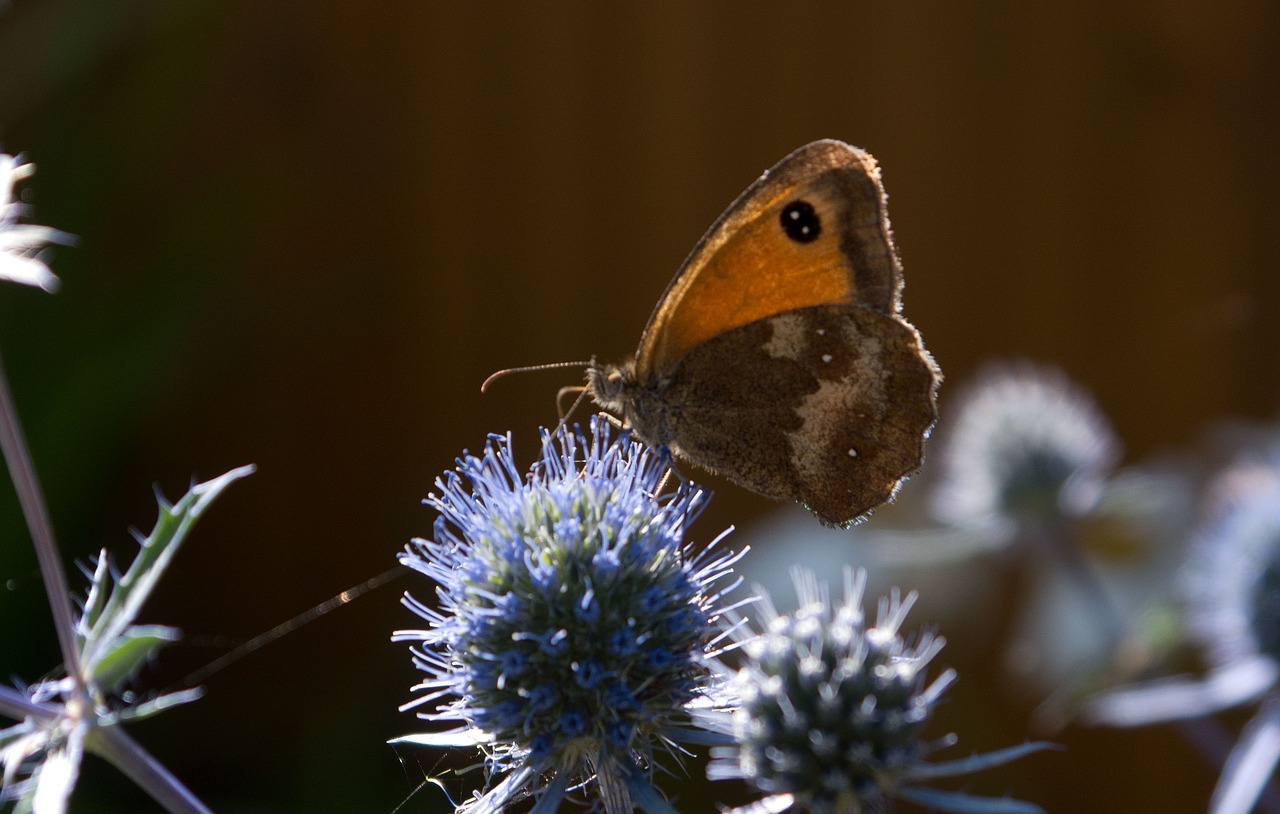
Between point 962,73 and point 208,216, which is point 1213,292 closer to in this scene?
point 962,73

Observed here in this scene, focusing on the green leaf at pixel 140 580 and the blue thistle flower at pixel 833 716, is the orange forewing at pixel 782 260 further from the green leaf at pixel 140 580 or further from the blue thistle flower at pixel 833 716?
the green leaf at pixel 140 580

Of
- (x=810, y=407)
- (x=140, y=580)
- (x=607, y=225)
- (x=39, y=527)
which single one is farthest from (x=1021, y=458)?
(x=607, y=225)

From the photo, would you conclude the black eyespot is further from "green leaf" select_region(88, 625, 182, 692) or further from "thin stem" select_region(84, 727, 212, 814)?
"thin stem" select_region(84, 727, 212, 814)

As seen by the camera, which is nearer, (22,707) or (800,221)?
(22,707)

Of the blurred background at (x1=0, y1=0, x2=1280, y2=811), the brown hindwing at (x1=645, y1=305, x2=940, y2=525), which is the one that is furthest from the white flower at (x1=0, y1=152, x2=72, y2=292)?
the blurred background at (x1=0, y1=0, x2=1280, y2=811)

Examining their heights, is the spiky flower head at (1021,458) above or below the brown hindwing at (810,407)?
below

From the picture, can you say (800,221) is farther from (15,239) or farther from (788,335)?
(15,239)

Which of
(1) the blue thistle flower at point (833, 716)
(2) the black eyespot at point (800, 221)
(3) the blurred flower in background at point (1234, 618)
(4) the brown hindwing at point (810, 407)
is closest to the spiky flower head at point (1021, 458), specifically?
(3) the blurred flower in background at point (1234, 618)

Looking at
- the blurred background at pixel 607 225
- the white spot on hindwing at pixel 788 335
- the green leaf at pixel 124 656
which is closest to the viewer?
the green leaf at pixel 124 656
